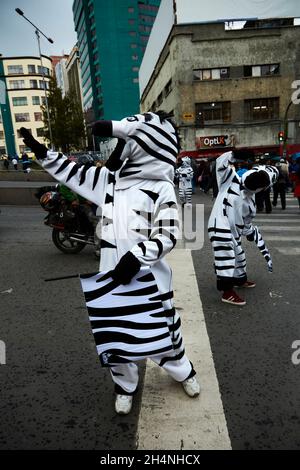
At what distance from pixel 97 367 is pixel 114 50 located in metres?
89.1

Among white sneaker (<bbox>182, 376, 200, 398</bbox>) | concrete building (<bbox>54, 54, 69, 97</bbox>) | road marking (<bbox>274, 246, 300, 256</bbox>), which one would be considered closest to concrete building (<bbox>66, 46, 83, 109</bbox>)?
concrete building (<bbox>54, 54, 69, 97</bbox>)

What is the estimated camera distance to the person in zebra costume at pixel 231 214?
4039mm

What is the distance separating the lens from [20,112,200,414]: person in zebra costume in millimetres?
2213

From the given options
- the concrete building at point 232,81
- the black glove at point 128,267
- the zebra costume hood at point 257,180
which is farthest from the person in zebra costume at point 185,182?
the concrete building at point 232,81

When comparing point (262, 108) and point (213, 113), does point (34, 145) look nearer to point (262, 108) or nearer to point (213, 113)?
point (213, 113)

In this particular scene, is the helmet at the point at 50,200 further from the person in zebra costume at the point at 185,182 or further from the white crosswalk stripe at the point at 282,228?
the person in zebra costume at the point at 185,182

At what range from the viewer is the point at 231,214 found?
13.6 feet

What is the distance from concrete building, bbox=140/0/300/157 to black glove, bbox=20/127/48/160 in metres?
26.4

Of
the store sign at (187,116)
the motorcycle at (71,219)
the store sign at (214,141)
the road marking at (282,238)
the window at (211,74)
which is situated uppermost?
the window at (211,74)

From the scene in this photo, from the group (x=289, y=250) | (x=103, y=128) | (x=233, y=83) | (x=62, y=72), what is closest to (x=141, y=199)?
(x=103, y=128)

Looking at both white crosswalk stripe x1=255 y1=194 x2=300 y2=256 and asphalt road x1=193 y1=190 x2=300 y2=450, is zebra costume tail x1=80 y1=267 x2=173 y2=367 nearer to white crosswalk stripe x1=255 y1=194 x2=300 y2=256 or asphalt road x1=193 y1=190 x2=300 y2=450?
asphalt road x1=193 y1=190 x2=300 y2=450

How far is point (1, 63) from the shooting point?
77750 mm

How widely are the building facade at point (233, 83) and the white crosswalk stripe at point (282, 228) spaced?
1791 centimetres
